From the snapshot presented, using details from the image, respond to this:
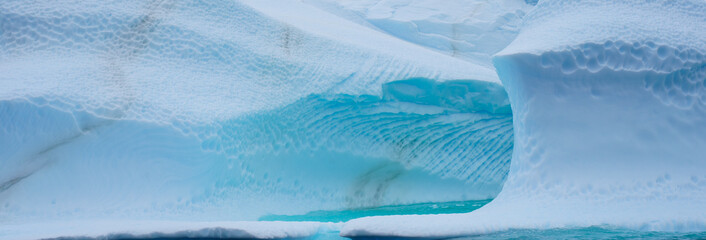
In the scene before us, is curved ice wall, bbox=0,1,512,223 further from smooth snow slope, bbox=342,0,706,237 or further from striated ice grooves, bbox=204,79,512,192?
smooth snow slope, bbox=342,0,706,237

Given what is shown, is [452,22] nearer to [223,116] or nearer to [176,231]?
[223,116]

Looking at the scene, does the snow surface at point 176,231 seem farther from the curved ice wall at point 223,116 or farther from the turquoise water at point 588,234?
the curved ice wall at point 223,116

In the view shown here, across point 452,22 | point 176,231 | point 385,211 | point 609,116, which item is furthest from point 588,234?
point 452,22

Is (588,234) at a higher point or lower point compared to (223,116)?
lower

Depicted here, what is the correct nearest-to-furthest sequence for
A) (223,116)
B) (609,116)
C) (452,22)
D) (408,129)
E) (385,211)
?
(609,116) → (223,116) → (385,211) → (408,129) → (452,22)

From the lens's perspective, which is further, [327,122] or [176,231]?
[327,122]

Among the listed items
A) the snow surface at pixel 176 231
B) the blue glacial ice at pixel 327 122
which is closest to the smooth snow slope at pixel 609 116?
the blue glacial ice at pixel 327 122

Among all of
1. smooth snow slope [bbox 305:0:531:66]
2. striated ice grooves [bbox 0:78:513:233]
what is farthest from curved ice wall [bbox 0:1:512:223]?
smooth snow slope [bbox 305:0:531:66]
